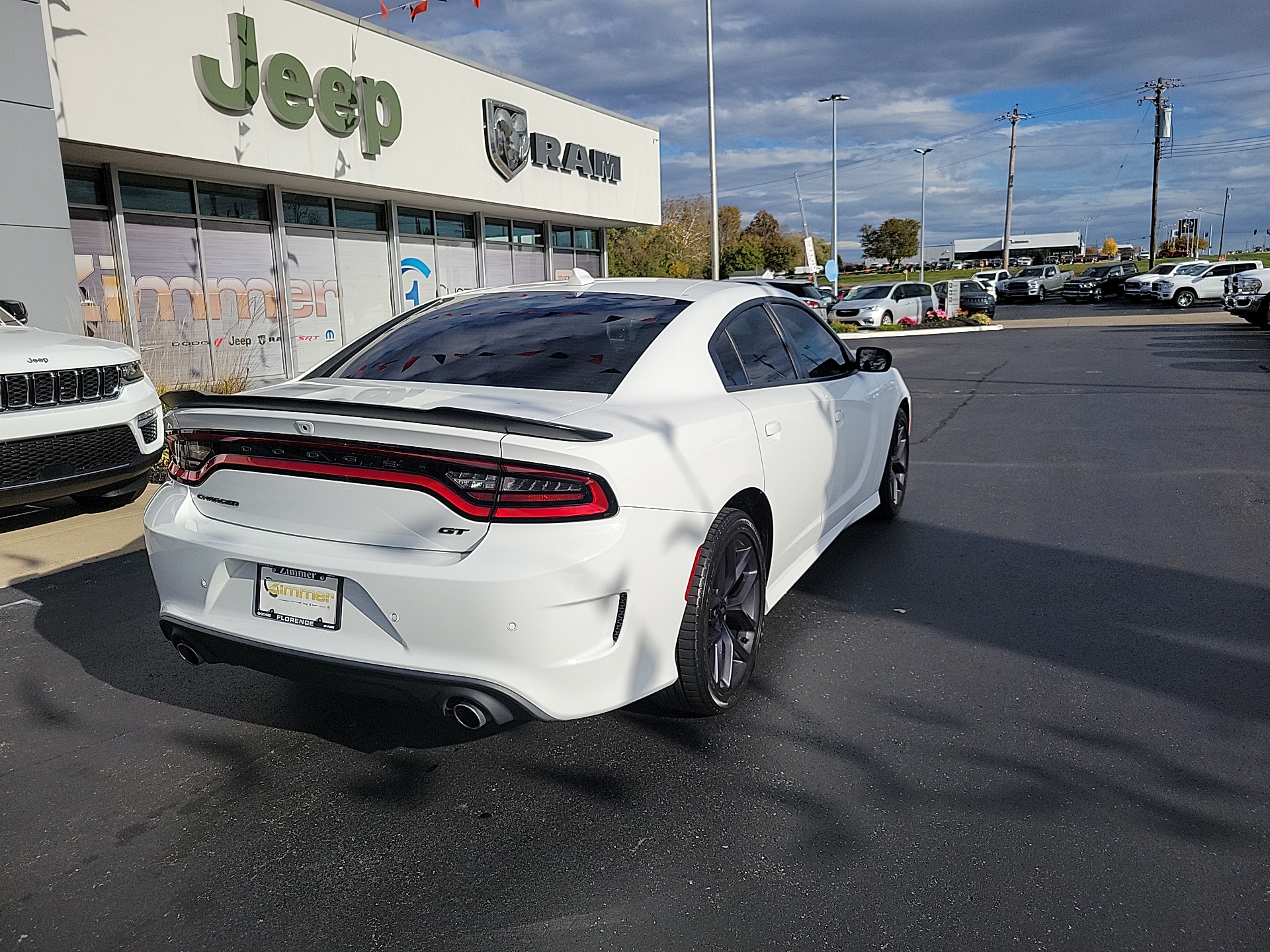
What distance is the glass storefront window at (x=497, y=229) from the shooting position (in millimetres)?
21391

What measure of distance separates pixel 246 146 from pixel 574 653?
13137mm

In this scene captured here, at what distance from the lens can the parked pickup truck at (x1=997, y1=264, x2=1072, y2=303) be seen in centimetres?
5222

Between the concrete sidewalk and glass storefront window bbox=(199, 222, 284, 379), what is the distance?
24.5 ft

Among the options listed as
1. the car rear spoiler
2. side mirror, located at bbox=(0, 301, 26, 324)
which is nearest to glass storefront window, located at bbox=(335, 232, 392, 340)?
side mirror, located at bbox=(0, 301, 26, 324)

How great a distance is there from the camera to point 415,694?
9.49 ft

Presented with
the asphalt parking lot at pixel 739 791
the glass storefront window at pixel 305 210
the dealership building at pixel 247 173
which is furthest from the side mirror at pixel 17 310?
the glass storefront window at pixel 305 210

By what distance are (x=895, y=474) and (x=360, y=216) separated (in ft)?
46.4

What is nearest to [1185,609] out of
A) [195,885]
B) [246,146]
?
[195,885]

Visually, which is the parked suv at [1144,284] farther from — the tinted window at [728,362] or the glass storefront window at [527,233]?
the tinted window at [728,362]

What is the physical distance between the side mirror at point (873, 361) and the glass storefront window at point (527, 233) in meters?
17.7

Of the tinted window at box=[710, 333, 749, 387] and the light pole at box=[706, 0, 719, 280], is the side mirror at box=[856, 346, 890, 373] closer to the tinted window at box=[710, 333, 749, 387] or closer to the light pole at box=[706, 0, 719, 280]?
the tinted window at box=[710, 333, 749, 387]

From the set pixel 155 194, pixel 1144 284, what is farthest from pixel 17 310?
pixel 1144 284

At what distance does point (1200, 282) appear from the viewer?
38.8 m

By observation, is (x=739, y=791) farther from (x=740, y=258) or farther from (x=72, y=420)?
(x=740, y=258)
